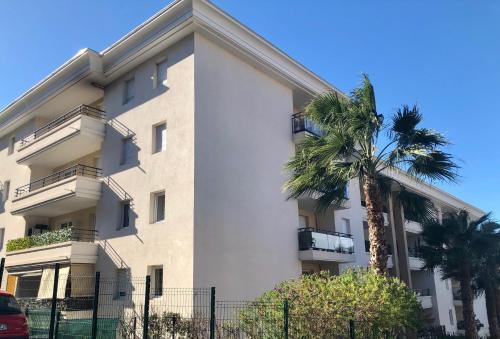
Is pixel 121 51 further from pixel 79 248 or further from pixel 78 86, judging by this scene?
pixel 79 248

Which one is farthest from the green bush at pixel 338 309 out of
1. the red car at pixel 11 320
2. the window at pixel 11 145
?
the window at pixel 11 145

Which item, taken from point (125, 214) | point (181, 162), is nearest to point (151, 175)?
point (181, 162)

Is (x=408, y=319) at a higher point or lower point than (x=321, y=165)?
lower

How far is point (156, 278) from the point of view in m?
17.5

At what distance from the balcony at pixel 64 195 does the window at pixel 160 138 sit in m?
3.80

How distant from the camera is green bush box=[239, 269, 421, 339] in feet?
38.0

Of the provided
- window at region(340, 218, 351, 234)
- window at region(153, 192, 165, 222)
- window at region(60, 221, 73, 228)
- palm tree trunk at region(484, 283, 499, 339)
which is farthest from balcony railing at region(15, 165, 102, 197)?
palm tree trunk at region(484, 283, 499, 339)

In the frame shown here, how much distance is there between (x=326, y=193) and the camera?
16.7m

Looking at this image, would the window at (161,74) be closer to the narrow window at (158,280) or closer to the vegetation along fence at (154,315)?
the narrow window at (158,280)

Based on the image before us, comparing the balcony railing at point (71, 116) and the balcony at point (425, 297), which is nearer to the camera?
the balcony railing at point (71, 116)

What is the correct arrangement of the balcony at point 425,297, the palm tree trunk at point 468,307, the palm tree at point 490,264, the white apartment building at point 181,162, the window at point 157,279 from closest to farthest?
the white apartment building at point 181,162
the window at point 157,279
the palm tree trunk at point 468,307
the palm tree at point 490,264
the balcony at point 425,297

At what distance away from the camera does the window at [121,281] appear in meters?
18.3

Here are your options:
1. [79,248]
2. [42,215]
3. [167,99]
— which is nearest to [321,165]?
[167,99]

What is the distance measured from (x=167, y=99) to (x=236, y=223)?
5.87 meters
